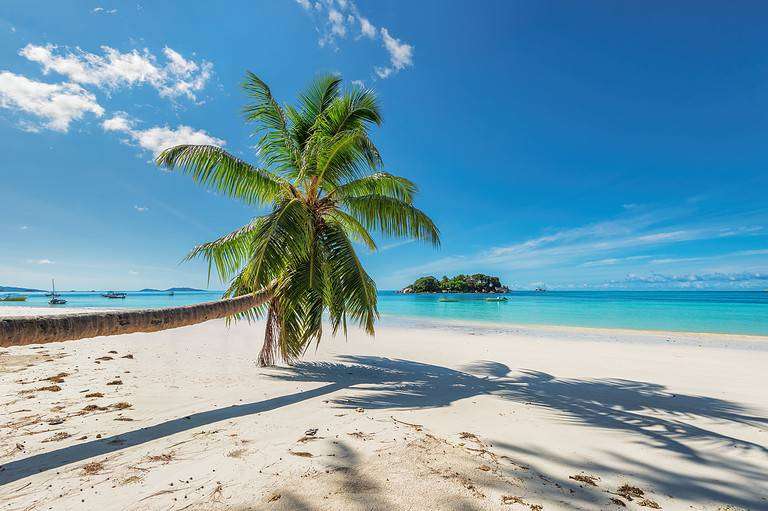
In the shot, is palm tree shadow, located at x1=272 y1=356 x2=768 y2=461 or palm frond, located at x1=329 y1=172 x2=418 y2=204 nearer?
palm tree shadow, located at x1=272 y1=356 x2=768 y2=461

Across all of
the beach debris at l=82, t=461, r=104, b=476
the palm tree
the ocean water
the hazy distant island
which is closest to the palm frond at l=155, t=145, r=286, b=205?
the palm tree

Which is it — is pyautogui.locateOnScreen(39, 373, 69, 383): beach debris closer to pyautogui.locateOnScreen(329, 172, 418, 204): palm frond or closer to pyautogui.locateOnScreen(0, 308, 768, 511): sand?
pyautogui.locateOnScreen(0, 308, 768, 511): sand

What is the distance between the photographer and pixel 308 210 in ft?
23.2

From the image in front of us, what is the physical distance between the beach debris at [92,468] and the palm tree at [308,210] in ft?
10.3

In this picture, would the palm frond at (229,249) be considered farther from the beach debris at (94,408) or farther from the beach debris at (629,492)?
the beach debris at (629,492)

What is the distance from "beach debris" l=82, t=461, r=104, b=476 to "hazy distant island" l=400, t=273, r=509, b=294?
98.7 metres

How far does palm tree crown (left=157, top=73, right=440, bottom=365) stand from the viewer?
257 inches

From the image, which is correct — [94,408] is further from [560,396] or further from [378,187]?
[560,396]

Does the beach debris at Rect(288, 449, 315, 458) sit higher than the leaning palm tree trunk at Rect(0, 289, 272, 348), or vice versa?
the leaning palm tree trunk at Rect(0, 289, 272, 348)

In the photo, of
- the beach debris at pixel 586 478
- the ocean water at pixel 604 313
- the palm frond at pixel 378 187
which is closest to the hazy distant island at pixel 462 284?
the ocean water at pixel 604 313

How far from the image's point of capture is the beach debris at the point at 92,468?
8.97ft

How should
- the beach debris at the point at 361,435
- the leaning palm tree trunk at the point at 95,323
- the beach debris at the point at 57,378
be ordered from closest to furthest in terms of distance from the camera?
1. the leaning palm tree trunk at the point at 95,323
2. the beach debris at the point at 361,435
3. the beach debris at the point at 57,378

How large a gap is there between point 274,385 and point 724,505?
574 centimetres

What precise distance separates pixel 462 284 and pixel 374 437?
98492 millimetres
